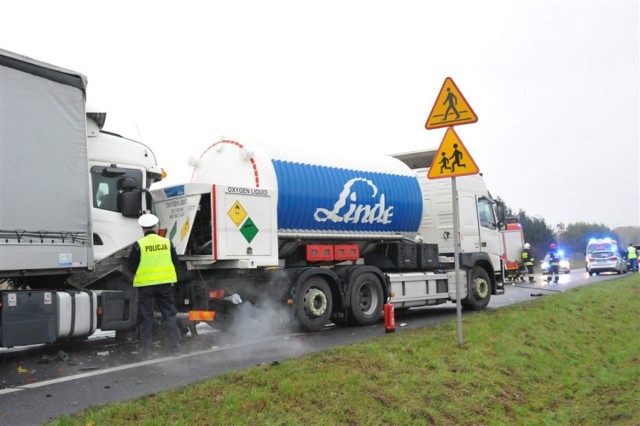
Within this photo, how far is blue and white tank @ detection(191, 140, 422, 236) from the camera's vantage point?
31.9 feet

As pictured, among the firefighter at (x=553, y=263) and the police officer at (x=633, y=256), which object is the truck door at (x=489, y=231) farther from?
the police officer at (x=633, y=256)

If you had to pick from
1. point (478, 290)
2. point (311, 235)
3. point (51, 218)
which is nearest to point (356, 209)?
point (311, 235)

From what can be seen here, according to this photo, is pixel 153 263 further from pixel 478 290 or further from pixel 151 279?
pixel 478 290

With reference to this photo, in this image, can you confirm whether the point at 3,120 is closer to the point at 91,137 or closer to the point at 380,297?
the point at 91,137

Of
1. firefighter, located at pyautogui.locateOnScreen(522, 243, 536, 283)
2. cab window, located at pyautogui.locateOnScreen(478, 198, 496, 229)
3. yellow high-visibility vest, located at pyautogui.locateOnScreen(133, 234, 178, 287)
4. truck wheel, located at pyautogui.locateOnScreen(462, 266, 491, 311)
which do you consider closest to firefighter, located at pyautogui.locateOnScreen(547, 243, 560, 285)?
firefighter, located at pyautogui.locateOnScreen(522, 243, 536, 283)

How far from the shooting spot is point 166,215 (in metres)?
9.08

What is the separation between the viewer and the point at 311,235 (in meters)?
10.4

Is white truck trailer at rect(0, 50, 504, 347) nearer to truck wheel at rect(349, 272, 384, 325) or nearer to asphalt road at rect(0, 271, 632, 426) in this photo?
truck wheel at rect(349, 272, 384, 325)

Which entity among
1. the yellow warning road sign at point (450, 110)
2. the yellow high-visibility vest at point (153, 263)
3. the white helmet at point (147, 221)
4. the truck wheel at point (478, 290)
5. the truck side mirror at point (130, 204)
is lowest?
the truck wheel at point (478, 290)

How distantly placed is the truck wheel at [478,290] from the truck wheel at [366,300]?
2867 millimetres

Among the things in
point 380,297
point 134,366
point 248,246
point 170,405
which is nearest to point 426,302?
point 380,297

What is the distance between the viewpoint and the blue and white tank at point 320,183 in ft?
31.9

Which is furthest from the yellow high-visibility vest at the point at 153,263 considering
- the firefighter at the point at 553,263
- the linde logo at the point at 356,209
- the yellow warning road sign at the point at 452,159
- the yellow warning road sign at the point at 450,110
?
the firefighter at the point at 553,263

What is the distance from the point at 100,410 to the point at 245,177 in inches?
215
